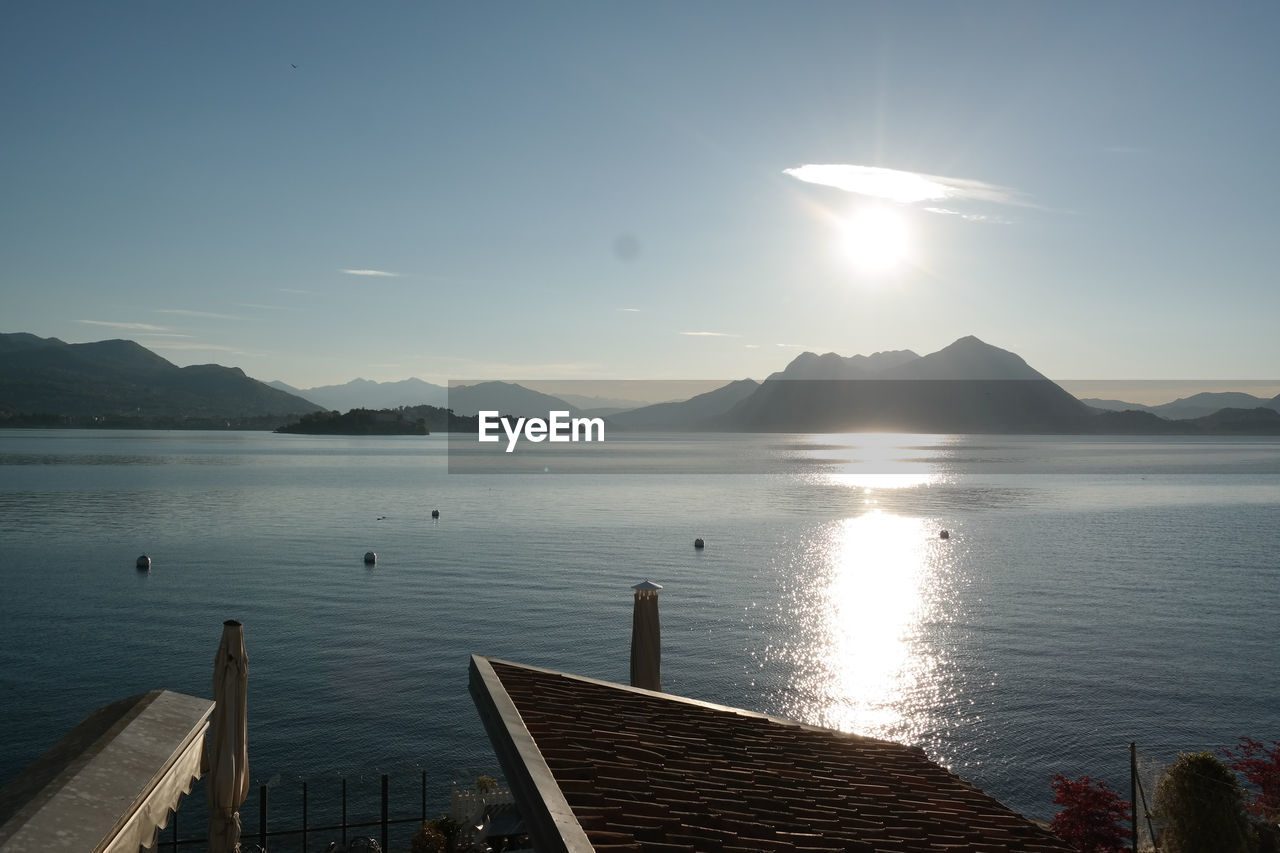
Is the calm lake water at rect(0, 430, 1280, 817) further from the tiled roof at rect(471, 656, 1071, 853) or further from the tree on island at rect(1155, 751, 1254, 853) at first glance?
the tiled roof at rect(471, 656, 1071, 853)

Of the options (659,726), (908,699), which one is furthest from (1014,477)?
(659,726)

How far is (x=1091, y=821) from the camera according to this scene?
45.6ft

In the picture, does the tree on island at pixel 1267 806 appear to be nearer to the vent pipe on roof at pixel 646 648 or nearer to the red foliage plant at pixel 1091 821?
the red foliage plant at pixel 1091 821

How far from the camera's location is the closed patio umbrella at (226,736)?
33.7 ft

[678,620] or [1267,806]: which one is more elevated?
[1267,806]

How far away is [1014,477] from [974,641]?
4592 inches

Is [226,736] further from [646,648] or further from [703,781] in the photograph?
[646,648]

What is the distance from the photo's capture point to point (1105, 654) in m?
32.2

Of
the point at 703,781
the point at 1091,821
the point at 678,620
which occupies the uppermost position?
the point at 703,781

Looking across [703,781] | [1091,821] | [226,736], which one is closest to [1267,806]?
[1091,821]

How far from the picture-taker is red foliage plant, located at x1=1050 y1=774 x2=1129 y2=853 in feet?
45.1

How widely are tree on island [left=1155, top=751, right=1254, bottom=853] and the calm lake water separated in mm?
10599

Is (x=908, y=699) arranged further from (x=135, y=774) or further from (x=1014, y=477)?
(x=1014, y=477)

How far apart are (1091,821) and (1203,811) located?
523 cm
